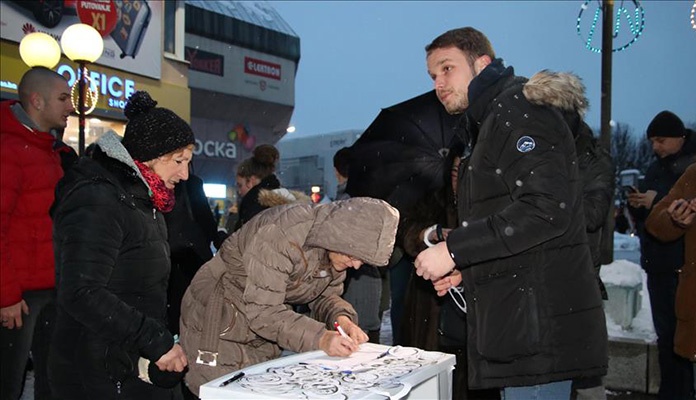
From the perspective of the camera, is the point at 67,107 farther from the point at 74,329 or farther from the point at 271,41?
the point at 271,41

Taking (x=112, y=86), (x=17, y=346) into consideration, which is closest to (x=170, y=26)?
(x=112, y=86)

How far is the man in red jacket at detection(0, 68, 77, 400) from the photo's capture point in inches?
149

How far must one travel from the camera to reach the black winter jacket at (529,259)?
8.25ft

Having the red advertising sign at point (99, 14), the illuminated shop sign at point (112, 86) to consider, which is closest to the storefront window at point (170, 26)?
the illuminated shop sign at point (112, 86)

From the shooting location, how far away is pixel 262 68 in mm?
43781

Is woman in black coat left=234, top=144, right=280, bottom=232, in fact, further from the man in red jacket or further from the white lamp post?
the white lamp post

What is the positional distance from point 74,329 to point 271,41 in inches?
1690

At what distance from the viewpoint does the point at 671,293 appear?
515 cm

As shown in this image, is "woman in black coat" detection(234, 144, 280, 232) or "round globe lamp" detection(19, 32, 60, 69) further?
"round globe lamp" detection(19, 32, 60, 69)

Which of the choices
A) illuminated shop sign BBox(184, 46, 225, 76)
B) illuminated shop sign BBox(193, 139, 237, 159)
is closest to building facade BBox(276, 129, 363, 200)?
illuminated shop sign BBox(193, 139, 237, 159)

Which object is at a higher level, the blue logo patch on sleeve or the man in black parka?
the blue logo patch on sleeve

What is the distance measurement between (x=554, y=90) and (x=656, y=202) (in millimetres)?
3244

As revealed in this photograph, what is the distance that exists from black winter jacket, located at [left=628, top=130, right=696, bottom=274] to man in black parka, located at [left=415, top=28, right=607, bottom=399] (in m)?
2.84

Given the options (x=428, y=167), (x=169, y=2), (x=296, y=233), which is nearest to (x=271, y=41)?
(x=169, y=2)
